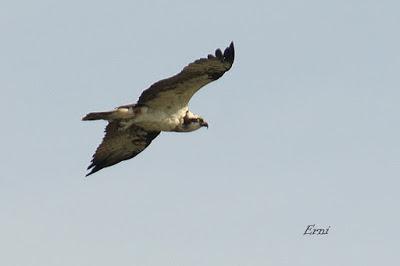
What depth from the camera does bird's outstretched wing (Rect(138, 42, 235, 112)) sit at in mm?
20938

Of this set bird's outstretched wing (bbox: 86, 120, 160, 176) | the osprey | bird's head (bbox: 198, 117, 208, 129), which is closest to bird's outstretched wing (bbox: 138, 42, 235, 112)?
the osprey

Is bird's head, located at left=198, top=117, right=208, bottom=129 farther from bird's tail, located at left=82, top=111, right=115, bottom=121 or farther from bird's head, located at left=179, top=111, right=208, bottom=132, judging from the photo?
bird's tail, located at left=82, top=111, right=115, bottom=121

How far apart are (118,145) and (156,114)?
187cm

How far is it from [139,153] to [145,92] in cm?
258

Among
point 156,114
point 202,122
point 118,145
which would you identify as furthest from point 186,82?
point 118,145

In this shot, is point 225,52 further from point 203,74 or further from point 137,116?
point 137,116

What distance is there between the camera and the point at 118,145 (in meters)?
23.5

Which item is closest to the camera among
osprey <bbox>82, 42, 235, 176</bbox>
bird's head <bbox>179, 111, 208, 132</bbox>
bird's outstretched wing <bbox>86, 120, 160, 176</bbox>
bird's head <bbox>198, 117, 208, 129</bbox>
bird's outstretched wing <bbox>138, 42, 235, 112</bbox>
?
bird's outstretched wing <bbox>138, 42, 235, 112</bbox>

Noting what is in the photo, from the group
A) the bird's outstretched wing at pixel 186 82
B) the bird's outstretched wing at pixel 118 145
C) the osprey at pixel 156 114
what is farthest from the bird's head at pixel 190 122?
the bird's outstretched wing at pixel 118 145

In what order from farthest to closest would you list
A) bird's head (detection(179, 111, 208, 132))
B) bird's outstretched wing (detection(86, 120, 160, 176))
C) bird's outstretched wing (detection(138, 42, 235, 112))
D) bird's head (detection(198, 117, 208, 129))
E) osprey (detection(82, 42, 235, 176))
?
bird's outstretched wing (detection(86, 120, 160, 176)) → bird's head (detection(198, 117, 208, 129)) → bird's head (detection(179, 111, 208, 132)) → osprey (detection(82, 42, 235, 176)) → bird's outstretched wing (detection(138, 42, 235, 112))

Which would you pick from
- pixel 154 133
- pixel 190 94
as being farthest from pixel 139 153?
pixel 190 94

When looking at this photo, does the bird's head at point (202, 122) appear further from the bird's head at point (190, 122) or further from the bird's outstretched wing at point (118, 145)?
the bird's outstretched wing at point (118, 145)

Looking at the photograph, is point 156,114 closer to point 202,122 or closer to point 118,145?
point 202,122

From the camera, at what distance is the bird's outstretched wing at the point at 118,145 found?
2323 cm
